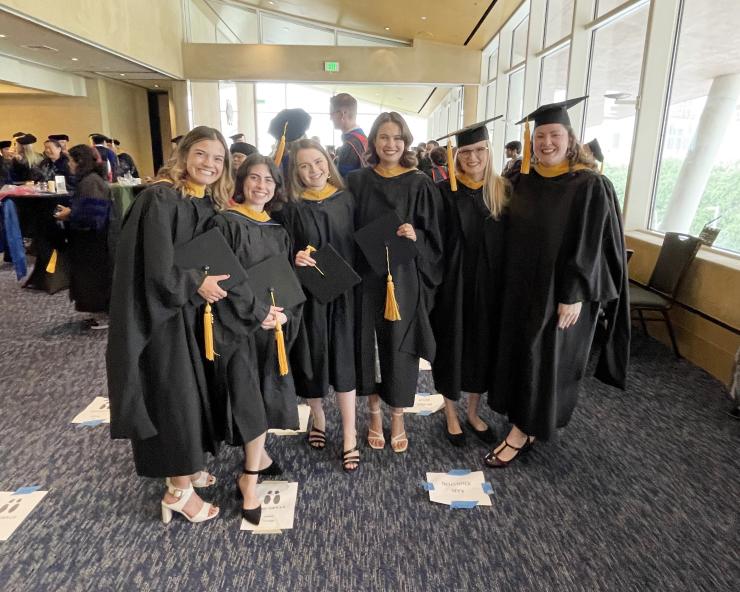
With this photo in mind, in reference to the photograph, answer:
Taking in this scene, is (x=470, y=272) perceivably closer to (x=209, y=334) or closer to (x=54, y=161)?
(x=209, y=334)

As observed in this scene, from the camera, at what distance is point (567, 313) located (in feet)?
7.09

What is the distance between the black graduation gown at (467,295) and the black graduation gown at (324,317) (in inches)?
18.1

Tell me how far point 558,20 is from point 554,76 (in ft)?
2.55

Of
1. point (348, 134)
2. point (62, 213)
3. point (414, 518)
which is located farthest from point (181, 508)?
point (62, 213)

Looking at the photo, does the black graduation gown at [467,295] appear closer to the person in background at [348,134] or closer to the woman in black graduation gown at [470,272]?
the woman in black graduation gown at [470,272]

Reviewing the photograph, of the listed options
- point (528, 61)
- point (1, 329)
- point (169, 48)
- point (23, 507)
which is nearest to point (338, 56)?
point (169, 48)

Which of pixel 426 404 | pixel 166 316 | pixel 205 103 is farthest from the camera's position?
pixel 205 103

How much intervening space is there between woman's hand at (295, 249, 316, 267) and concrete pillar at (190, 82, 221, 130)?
33.7ft

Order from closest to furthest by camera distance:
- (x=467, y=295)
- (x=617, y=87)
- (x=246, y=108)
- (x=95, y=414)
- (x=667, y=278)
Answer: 1. (x=467, y=295)
2. (x=95, y=414)
3. (x=667, y=278)
4. (x=617, y=87)
5. (x=246, y=108)

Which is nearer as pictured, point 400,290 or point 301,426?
point 400,290

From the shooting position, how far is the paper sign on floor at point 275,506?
6.65 feet

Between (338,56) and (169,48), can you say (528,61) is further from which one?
(169,48)

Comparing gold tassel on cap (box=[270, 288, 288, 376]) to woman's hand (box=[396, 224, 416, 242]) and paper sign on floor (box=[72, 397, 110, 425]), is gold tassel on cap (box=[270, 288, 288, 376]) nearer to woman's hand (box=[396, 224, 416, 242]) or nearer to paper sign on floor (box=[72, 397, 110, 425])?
woman's hand (box=[396, 224, 416, 242])

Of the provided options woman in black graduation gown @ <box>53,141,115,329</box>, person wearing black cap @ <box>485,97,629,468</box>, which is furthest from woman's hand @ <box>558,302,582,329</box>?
woman in black graduation gown @ <box>53,141,115,329</box>
